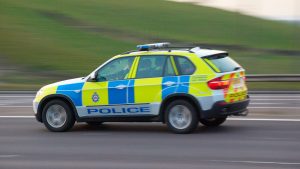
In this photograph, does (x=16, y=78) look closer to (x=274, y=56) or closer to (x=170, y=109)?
(x=274, y=56)

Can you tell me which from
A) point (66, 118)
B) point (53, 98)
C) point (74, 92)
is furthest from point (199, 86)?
point (53, 98)

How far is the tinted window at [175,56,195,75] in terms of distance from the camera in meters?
11.9

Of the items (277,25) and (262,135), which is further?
(277,25)

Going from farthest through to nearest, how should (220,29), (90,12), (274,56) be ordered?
(90,12) < (220,29) < (274,56)

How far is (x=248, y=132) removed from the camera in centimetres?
1216

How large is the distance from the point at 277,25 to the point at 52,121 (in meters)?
35.7

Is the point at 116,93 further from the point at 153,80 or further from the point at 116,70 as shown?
the point at 153,80

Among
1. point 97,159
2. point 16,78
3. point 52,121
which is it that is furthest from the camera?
point 16,78

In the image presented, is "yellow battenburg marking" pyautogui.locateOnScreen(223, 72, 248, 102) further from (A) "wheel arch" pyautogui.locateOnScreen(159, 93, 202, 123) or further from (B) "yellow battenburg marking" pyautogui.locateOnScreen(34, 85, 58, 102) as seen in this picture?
(B) "yellow battenburg marking" pyautogui.locateOnScreen(34, 85, 58, 102)

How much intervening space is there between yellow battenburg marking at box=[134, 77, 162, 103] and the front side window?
34 centimetres

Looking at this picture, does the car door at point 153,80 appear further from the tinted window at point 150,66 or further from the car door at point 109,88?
the car door at point 109,88

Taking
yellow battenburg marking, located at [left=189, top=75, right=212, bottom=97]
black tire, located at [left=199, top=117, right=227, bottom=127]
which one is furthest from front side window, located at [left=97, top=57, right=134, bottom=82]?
black tire, located at [left=199, top=117, right=227, bottom=127]

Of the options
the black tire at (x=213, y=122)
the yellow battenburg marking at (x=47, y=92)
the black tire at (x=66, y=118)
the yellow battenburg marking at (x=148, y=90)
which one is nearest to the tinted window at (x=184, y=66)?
the yellow battenburg marking at (x=148, y=90)

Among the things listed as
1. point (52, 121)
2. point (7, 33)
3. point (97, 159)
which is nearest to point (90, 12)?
point (7, 33)
